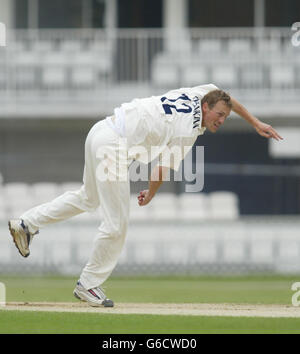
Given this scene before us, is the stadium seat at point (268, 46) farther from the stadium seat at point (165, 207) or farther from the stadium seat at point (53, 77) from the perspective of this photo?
the stadium seat at point (53, 77)

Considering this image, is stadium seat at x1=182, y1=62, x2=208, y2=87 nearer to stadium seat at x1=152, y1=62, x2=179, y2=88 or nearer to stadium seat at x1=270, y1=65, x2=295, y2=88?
stadium seat at x1=152, y1=62, x2=179, y2=88

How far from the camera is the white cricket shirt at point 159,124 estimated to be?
11.2 metres

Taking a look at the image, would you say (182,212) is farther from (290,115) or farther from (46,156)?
(46,156)

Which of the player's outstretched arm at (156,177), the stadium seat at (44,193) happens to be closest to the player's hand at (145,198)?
the player's outstretched arm at (156,177)

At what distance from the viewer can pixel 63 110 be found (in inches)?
1021

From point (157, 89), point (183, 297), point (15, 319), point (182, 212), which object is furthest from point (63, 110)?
point (15, 319)

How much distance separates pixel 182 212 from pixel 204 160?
3.90 m

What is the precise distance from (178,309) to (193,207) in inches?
494

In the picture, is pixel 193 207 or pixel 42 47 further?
pixel 42 47

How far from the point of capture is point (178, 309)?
39.2 feet

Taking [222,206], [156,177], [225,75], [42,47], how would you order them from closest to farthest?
[156,177] → [222,206] → [225,75] → [42,47]

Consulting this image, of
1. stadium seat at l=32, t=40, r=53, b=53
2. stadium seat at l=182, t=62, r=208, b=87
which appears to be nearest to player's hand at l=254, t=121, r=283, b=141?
stadium seat at l=182, t=62, r=208, b=87

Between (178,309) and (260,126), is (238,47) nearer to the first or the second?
(260,126)

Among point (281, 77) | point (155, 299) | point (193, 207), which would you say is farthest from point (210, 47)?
point (155, 299)
